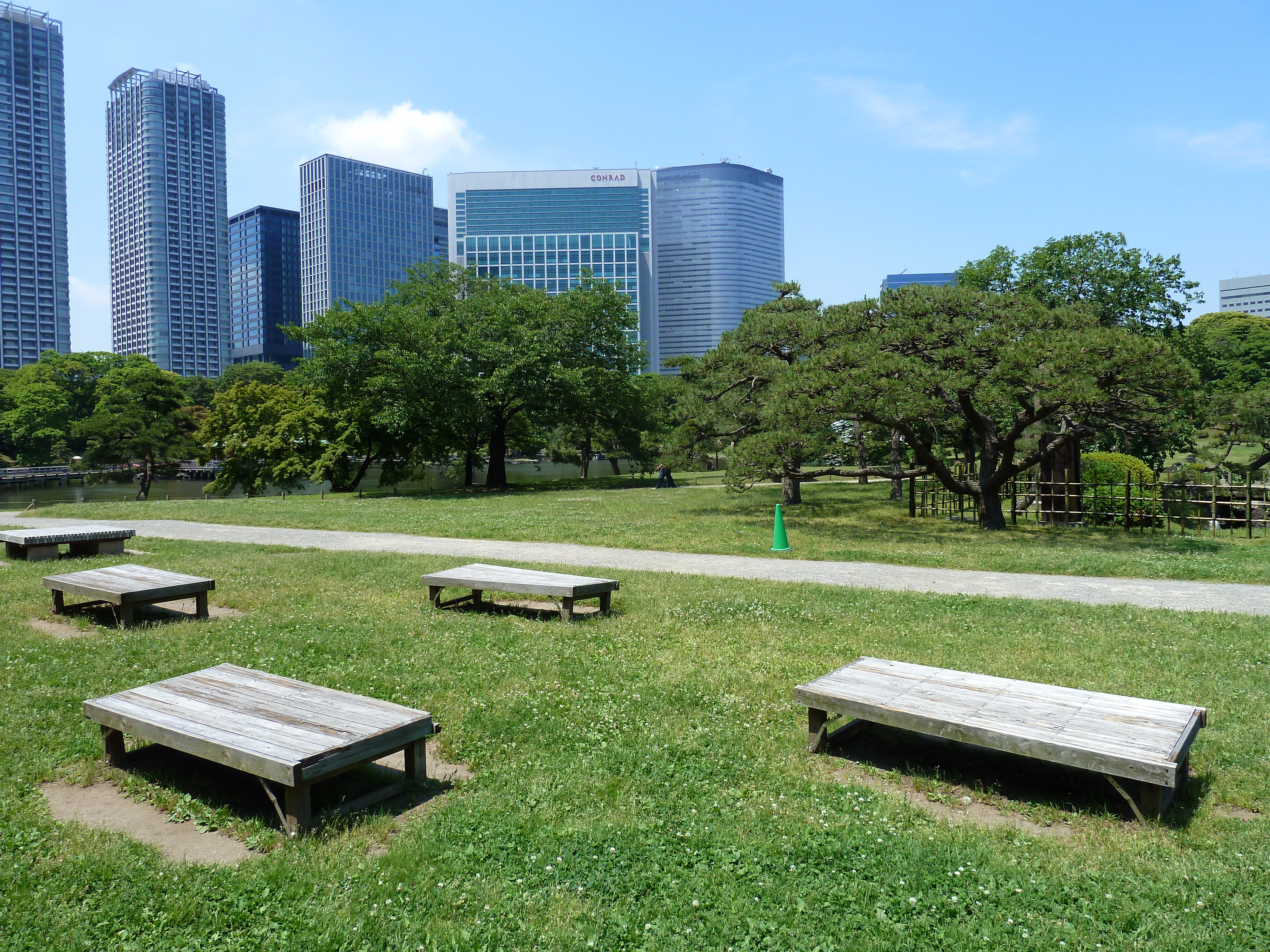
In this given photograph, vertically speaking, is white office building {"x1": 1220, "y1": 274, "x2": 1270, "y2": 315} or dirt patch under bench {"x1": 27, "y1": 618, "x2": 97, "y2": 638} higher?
white office building {"x1": 1220, "y1": 274, "x2": 1270, "y2": 315}

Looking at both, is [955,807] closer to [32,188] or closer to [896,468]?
[896,468]

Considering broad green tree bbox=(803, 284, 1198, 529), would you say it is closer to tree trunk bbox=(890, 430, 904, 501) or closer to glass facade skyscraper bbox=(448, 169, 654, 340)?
tree trunk bbox=(890, 430, 904, 501)

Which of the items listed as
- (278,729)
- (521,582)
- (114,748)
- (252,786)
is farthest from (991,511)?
(114,748)

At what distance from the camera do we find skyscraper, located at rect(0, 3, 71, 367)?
15625 centimetres

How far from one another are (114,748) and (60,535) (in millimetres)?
9335

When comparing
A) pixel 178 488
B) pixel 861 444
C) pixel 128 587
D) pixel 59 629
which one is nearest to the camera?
pixel 128 587

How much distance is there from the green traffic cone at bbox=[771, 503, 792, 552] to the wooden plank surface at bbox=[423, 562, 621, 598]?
18.7ft

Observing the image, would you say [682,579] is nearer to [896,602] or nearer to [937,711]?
[896,602]

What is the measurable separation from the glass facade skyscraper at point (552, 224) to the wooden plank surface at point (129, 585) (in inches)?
6532

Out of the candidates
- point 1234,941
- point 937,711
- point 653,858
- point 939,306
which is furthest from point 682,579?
point 939,306

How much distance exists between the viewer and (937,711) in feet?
15.4

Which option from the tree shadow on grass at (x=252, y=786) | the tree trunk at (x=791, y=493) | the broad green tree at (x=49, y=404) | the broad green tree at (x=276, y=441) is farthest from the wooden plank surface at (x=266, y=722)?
the broad green tree at (x=49, y=404)

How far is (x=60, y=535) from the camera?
494 inches

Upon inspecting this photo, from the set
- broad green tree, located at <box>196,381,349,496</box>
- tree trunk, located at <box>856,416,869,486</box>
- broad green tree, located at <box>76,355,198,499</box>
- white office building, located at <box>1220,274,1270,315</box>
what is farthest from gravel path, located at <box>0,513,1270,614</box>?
white office building, located at <box>1220,274,1270,315</box>
